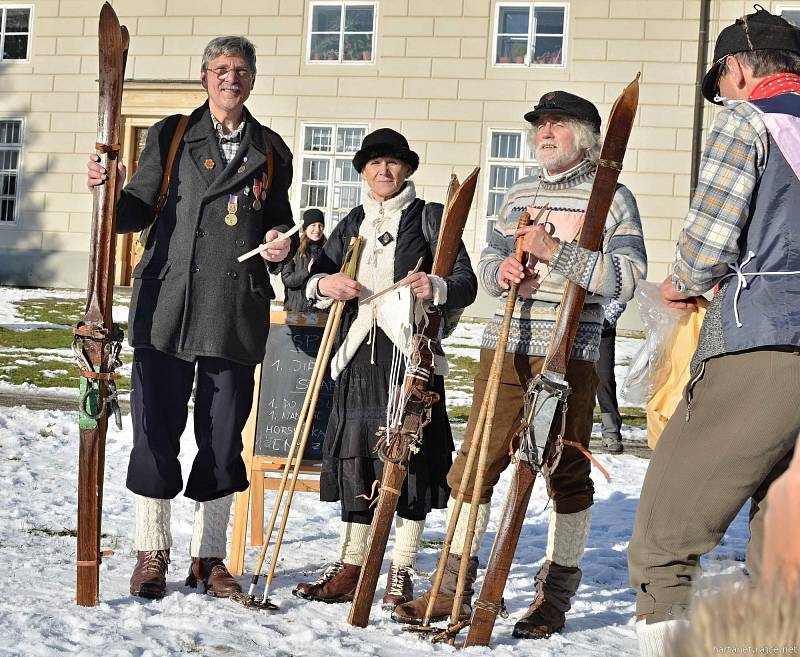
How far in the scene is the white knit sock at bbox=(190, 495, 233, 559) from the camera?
4102 mm

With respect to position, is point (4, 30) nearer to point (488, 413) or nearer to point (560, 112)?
point (560, 112)

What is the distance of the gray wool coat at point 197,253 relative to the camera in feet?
13.1

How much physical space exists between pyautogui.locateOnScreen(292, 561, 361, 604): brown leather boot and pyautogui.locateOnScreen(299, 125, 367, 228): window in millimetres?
13779

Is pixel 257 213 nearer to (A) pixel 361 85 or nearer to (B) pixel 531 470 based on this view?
(B) pixel 531 470

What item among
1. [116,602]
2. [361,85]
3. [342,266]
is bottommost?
[116,602]

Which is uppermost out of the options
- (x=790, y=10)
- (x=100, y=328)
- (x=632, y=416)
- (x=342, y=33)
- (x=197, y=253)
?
(x=790, y=10)

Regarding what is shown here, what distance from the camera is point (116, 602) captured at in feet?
12.4

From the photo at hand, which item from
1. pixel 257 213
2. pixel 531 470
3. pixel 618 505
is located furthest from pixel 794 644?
pixel 618 505

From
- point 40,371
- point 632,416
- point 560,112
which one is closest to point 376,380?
point 560,112

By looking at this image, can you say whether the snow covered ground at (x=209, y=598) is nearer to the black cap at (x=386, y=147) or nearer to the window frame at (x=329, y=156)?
the black cap at (x=386, y=147)

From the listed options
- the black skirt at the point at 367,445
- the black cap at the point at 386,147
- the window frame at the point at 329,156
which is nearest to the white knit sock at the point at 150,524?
the black skirt at the point at 367,445

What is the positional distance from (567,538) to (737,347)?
1.59 m

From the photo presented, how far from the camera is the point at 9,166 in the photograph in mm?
19250

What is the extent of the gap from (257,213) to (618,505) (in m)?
3.06
